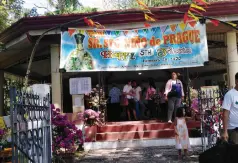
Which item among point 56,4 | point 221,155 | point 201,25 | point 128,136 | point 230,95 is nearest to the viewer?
point 221,155

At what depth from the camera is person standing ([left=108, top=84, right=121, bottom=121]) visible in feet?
44.4

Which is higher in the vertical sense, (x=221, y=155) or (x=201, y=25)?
(x=201, y=25)

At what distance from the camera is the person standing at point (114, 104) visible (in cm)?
1355

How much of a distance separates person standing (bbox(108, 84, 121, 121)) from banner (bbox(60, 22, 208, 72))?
3.93 meters

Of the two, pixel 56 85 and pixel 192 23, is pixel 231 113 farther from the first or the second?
pixel 56 85

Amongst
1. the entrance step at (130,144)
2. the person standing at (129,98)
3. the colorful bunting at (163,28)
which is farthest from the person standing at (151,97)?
the colorful bunting at (163,28)

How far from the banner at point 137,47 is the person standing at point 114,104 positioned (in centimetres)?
393

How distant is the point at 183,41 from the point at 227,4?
5.97ft

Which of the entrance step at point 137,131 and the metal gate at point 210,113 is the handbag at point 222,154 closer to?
the metal gate at point 210,113

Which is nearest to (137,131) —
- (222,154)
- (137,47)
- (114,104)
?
(137,47)

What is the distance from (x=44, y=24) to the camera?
10.1 metres

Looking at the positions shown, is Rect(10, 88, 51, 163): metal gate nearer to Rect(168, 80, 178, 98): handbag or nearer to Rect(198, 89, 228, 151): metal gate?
Rect(198, 89, 228, 151): metal gate

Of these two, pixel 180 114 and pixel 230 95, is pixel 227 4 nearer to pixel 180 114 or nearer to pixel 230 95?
pixel 180 114

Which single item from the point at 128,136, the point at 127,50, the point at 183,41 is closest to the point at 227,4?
the point at 183,41
